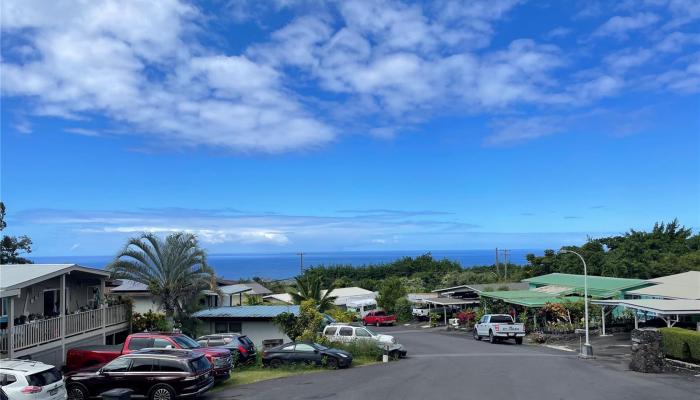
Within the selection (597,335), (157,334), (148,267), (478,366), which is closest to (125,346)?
(157,334)

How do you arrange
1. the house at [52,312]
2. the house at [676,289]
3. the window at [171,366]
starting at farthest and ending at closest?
the house at [676,289]
the house at [52,312]
the window at [171,366]

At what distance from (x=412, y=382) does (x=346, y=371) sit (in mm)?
4295

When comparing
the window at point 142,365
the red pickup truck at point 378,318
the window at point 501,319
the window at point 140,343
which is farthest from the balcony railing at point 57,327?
the red pickup truck at point 378,318

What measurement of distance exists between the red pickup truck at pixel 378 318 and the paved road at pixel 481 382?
91.5 ft

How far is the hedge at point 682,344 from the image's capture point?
24703mm

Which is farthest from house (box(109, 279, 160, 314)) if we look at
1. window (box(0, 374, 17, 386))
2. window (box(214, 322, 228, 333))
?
window (box(0, 374, 17, 386))

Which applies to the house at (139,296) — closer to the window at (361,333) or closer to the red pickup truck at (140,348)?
the red pickup truck at (140,348)

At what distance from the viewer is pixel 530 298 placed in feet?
144

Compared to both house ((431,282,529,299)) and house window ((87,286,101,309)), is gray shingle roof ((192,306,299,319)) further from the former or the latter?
house ((431,282,529,299))

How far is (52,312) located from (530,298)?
33030 millimetres

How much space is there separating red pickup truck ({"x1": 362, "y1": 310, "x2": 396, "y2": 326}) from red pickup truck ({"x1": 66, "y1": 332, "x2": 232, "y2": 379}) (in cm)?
3651

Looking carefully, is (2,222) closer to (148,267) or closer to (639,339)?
(148,267)

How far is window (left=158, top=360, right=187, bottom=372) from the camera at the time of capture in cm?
1738

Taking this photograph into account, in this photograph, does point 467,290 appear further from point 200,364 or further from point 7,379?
point 7,379
